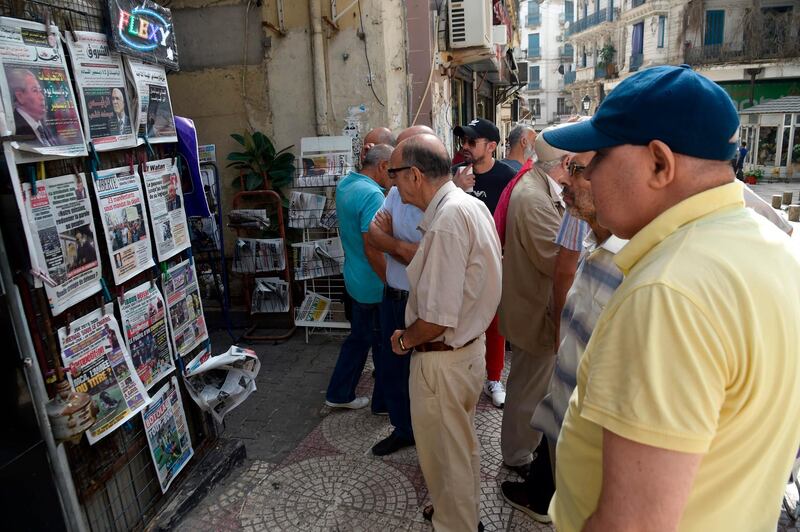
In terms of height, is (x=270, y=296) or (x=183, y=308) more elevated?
(x=183, y=308)

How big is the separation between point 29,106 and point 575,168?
6.75ft

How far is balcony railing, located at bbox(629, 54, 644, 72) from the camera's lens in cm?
3122

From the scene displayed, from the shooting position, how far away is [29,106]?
1848 mm

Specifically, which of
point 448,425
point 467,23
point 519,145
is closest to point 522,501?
point 448,425

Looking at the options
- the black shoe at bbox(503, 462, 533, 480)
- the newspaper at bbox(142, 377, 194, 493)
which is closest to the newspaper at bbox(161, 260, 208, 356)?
the newspaper at bbox(142, 377, 194, 493)

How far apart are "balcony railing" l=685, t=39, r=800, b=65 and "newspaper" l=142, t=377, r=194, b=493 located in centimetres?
2974

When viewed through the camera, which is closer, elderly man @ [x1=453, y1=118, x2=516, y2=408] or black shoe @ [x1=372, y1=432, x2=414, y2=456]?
black shoe @ [x1=372, y1=432, x2=414, y2=456]

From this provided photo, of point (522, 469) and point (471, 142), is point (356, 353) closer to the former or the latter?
point (522, 469)

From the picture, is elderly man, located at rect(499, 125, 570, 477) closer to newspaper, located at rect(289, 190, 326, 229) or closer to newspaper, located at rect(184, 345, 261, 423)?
newspaper, located at rect(184, 345, 261, 423)

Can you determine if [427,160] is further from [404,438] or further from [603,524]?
[404,438]

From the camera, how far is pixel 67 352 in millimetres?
2041

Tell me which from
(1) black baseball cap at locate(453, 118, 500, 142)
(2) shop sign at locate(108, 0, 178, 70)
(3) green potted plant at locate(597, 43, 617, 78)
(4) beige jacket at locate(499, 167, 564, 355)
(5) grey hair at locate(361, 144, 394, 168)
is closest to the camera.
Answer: (2) shop sign at locate(108, 0, 178, 70)

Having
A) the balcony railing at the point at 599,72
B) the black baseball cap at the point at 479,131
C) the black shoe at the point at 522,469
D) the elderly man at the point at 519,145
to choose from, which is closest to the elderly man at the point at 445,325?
the black shoe at the point at 522,469

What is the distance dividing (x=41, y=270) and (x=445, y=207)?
5.32ft
